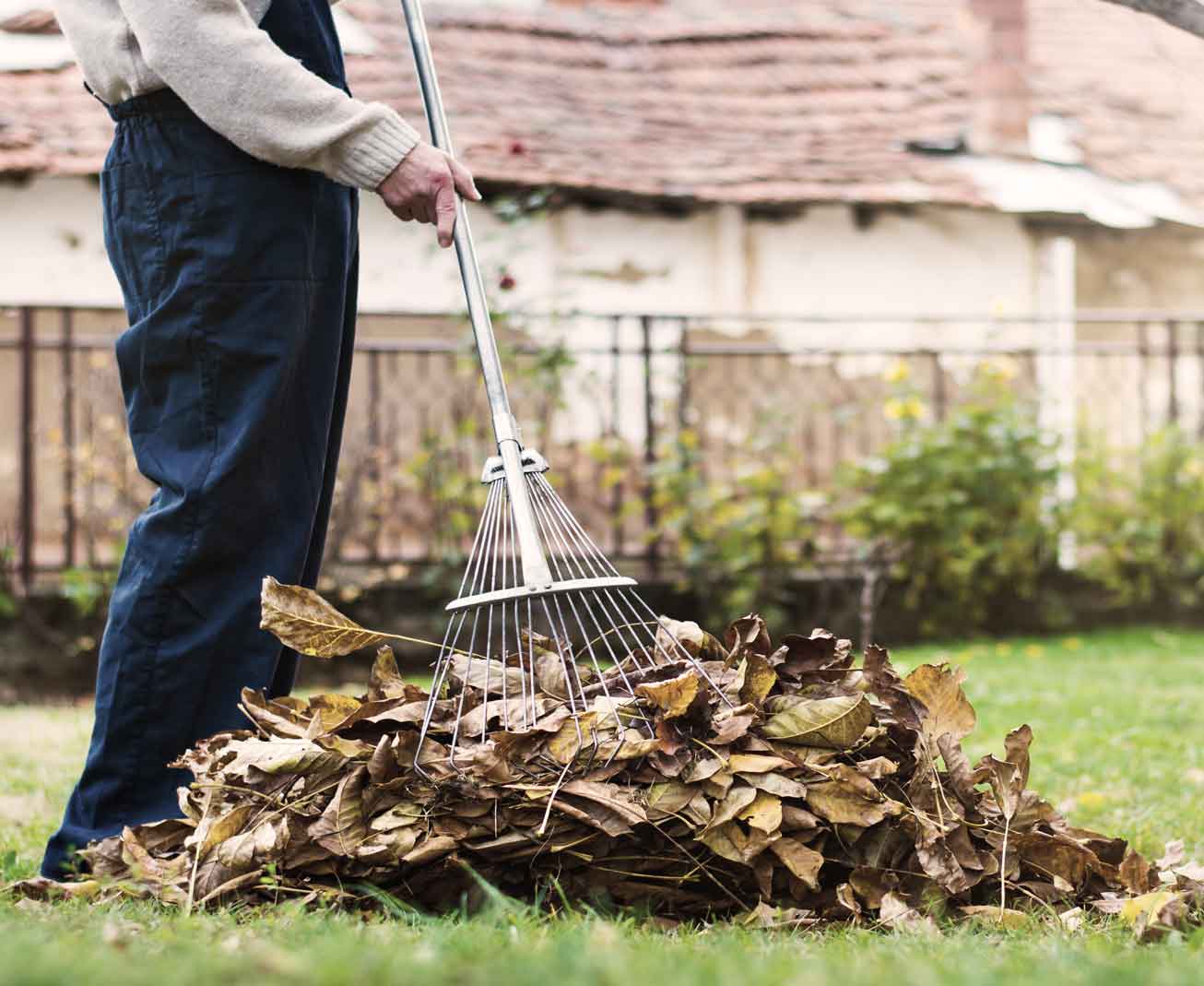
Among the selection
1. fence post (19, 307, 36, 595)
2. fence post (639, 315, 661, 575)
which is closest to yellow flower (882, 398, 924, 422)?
fence post (639, 315, 661, 575)

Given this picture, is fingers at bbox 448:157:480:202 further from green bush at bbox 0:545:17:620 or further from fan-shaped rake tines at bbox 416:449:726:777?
green bush at bbox 0:545:17:620

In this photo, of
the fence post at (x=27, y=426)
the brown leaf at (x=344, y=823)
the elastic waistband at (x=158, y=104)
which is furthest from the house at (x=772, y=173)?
the brown leaf at (x=344, y=823)

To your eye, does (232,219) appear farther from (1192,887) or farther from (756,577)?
(756,577)

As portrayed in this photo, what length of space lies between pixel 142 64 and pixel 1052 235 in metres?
7.96

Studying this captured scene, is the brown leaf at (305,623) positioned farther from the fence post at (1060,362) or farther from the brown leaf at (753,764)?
the fence post at (1060,362)

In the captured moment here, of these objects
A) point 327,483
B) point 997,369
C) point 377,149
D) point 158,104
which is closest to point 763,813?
point 327,483

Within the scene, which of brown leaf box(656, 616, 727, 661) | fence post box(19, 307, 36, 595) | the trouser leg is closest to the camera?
brown leaf box(656, 616, 727, 661)

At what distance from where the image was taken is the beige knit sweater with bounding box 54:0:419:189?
1977 millimetres

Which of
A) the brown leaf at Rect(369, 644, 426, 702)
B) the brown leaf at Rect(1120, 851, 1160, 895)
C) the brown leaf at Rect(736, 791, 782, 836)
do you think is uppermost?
the brown leaf at Rect(369, 644, 426, 702)

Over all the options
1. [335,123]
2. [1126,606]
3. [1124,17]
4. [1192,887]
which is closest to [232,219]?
[335,123]

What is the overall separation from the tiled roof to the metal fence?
96cm

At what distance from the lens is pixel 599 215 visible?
834 cm

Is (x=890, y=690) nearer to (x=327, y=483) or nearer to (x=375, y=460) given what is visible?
(x=327, y=483)

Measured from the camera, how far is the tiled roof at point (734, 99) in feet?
26.4
